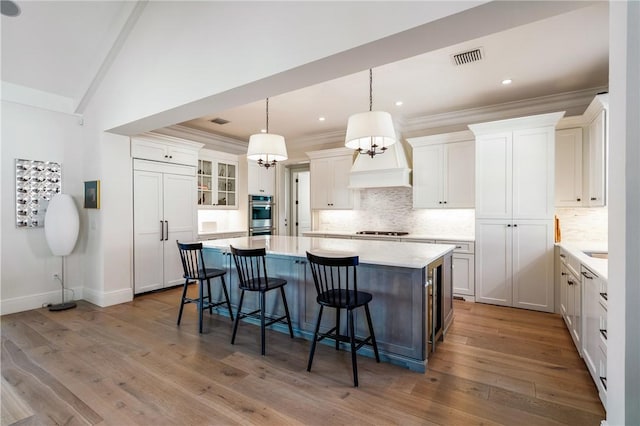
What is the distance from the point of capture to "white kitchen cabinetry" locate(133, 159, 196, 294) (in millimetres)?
4551

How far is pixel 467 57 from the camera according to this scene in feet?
10.3

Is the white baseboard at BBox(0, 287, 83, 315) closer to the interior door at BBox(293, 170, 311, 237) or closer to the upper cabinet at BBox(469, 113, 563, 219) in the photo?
the interior door at BBox(293, 170, 311, 237)

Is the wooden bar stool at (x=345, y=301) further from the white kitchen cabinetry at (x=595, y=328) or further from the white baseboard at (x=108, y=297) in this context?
the white baseboard at (x=108, y=297)

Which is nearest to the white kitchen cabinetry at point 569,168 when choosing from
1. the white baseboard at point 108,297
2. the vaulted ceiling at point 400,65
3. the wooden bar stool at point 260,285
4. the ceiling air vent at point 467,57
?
the vaulted ceiling at point 400,65

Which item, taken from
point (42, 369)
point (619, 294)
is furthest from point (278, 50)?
point (42, 369)

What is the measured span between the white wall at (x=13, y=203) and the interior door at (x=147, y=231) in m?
0.79

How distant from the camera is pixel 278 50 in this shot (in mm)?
2383

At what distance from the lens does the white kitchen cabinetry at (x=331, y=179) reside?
18.6 ft

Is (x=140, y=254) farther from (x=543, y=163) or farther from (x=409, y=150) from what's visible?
(x=543, y=163)

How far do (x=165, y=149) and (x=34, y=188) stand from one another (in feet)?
5.55

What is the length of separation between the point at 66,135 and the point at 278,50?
12.6 feet

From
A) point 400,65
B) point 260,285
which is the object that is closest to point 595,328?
point 260,285

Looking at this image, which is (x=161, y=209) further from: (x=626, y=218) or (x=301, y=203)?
(x=626, y=218)

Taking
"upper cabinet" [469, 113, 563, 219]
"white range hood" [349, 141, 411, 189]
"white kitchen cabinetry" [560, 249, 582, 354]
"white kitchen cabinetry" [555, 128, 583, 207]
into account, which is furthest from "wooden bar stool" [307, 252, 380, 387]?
"white kitchen cabinetry" [555, 128, 583, 207]
